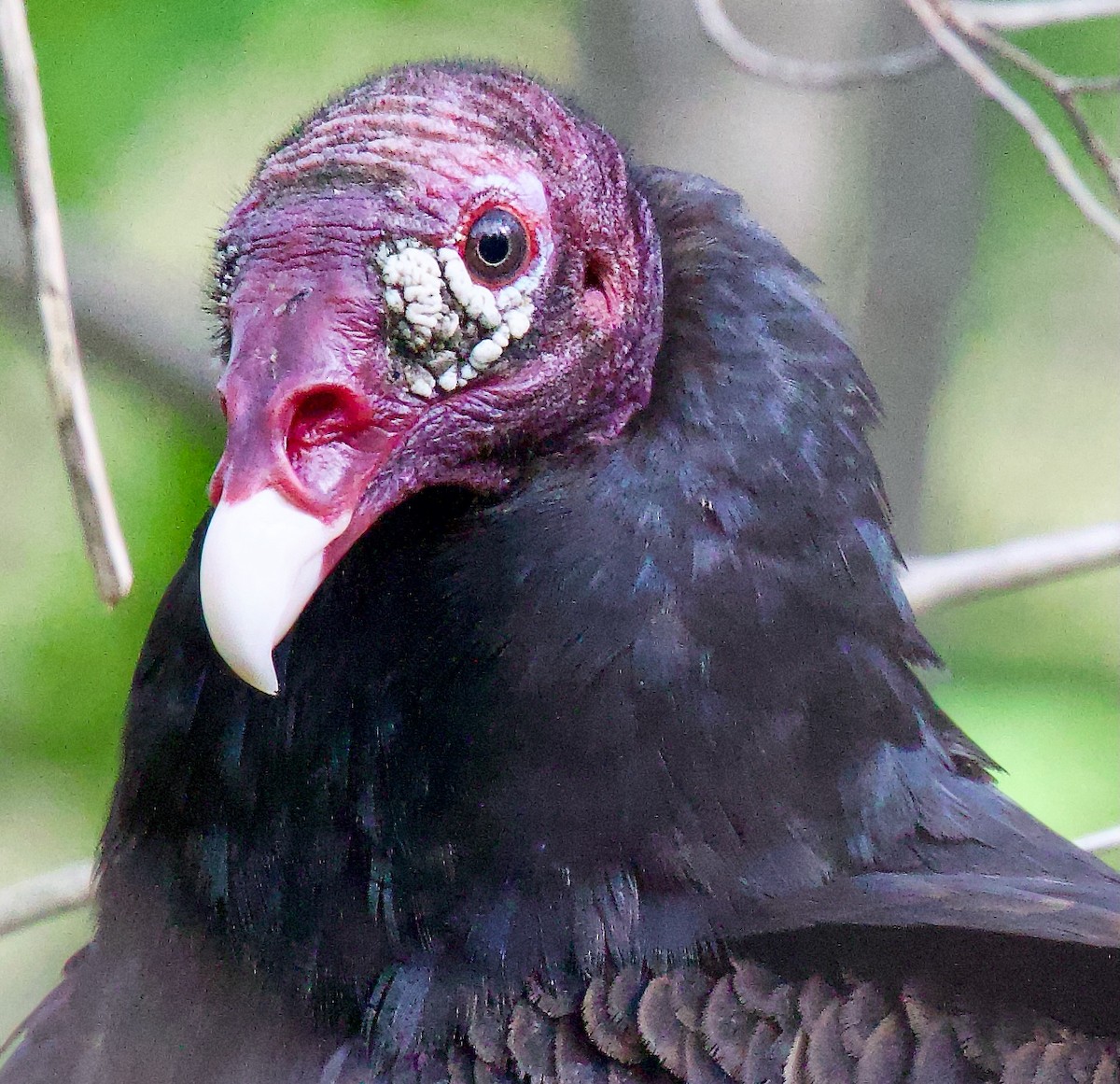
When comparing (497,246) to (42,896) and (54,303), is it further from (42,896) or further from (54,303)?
(42,896)

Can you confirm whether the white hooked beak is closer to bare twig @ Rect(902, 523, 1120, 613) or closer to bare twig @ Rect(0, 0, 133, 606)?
bare twig @ Rect(0, 0, 133, 606)

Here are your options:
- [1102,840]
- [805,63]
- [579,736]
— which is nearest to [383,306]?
[579,736]

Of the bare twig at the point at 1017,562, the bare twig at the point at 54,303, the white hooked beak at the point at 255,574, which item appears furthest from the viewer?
the bare twig at the point at 1017,562

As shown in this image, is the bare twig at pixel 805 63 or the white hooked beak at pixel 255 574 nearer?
the white hooked beak at pixel 255 574

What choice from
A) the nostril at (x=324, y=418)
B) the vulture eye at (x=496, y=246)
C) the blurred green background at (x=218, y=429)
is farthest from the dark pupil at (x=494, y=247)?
the blurred green background at (x=218, y=429)

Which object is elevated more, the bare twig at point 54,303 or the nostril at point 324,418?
the nostril at point 324,418

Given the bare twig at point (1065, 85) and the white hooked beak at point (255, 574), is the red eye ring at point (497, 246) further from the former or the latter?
the bare twig at point (1065, 85)
